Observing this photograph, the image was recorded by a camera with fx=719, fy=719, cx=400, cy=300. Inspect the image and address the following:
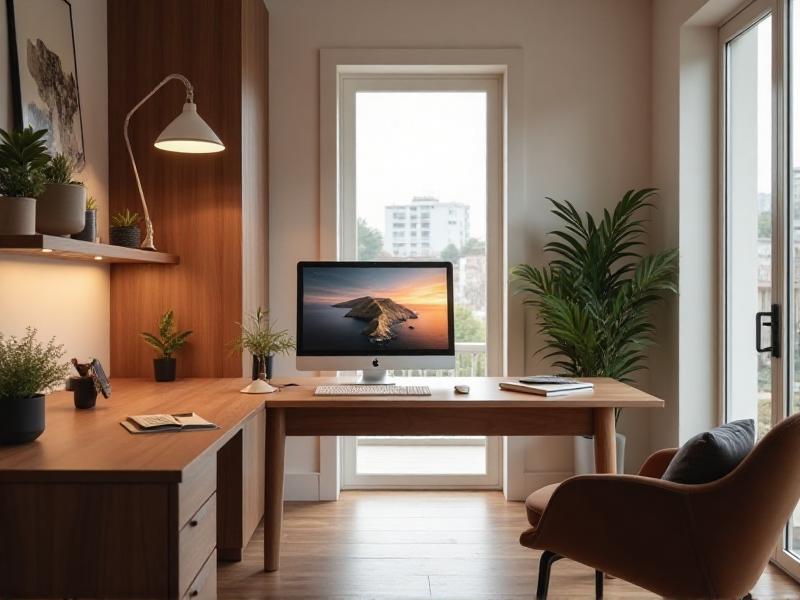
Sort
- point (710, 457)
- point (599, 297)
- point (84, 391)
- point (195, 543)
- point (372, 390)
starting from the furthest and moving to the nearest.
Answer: point (599, 297) → point (372, 390) → point (84, 391) → point (710, 457) → point (195, 543)

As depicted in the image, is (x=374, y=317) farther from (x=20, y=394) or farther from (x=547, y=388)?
(x=20, y=394)

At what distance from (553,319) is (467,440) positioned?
1.04 metres

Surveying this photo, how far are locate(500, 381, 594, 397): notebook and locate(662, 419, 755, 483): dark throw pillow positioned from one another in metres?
0.78

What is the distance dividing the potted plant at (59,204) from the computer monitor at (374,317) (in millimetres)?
947

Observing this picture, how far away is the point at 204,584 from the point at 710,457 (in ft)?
4.36

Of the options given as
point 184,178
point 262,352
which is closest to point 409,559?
point 262,352

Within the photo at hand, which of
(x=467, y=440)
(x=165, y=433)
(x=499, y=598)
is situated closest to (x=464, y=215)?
(x=467, y=440)

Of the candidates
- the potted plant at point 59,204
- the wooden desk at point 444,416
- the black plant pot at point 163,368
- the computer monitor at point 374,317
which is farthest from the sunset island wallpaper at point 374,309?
the potted plant at point 59,204

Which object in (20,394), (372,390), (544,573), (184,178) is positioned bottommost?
(544,573)

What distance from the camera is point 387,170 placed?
4.06 m

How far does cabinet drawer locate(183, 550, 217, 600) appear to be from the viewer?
169cm

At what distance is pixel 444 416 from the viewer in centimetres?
273

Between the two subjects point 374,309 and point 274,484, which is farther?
point 374,309

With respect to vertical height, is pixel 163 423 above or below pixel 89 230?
below
